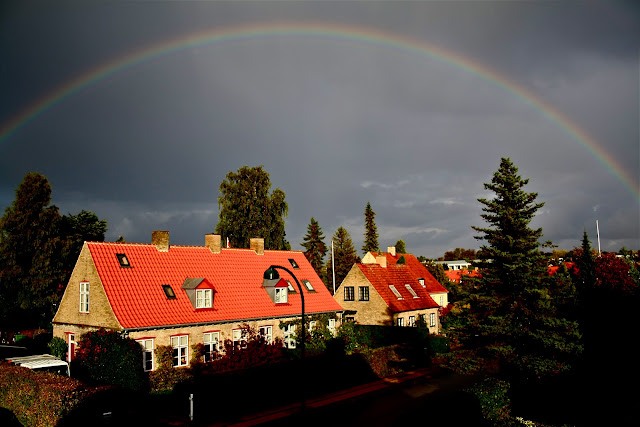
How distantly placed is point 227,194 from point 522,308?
47525mm

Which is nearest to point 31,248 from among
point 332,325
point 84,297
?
point 84,297

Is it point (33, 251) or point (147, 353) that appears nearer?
point (147, 353)

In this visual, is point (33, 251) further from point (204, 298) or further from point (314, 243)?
point (314, 243)

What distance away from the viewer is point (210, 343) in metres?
32.7

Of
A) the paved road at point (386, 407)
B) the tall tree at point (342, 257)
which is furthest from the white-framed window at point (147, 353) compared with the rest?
the tall tree at point (342, 257)

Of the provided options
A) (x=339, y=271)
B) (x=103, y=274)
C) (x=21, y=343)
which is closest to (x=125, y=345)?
(x=103, y=274)

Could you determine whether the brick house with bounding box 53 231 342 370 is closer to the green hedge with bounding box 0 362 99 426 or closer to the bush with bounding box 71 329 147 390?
the bush with bounding box 71 329 147 390

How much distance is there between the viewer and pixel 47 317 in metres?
56.8

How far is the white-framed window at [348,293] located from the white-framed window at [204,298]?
19.8 metres

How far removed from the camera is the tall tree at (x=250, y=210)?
64.6 meters

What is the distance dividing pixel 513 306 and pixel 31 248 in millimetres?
50147

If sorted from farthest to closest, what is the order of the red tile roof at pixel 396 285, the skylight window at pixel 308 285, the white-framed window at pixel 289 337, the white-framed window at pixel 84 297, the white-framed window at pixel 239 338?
1. the red tile roof at pixel 396 285
2. the skylight window at pixel 308 285
3. the white-framed window at pixel 289 337
4. the white-framed window at pixel 84 297
5. the white-framed window at pixel 239 338

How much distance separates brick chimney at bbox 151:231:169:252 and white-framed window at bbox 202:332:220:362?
790 cm

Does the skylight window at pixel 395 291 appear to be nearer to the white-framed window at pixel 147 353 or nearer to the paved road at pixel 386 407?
the paved road at pixel 386 407
